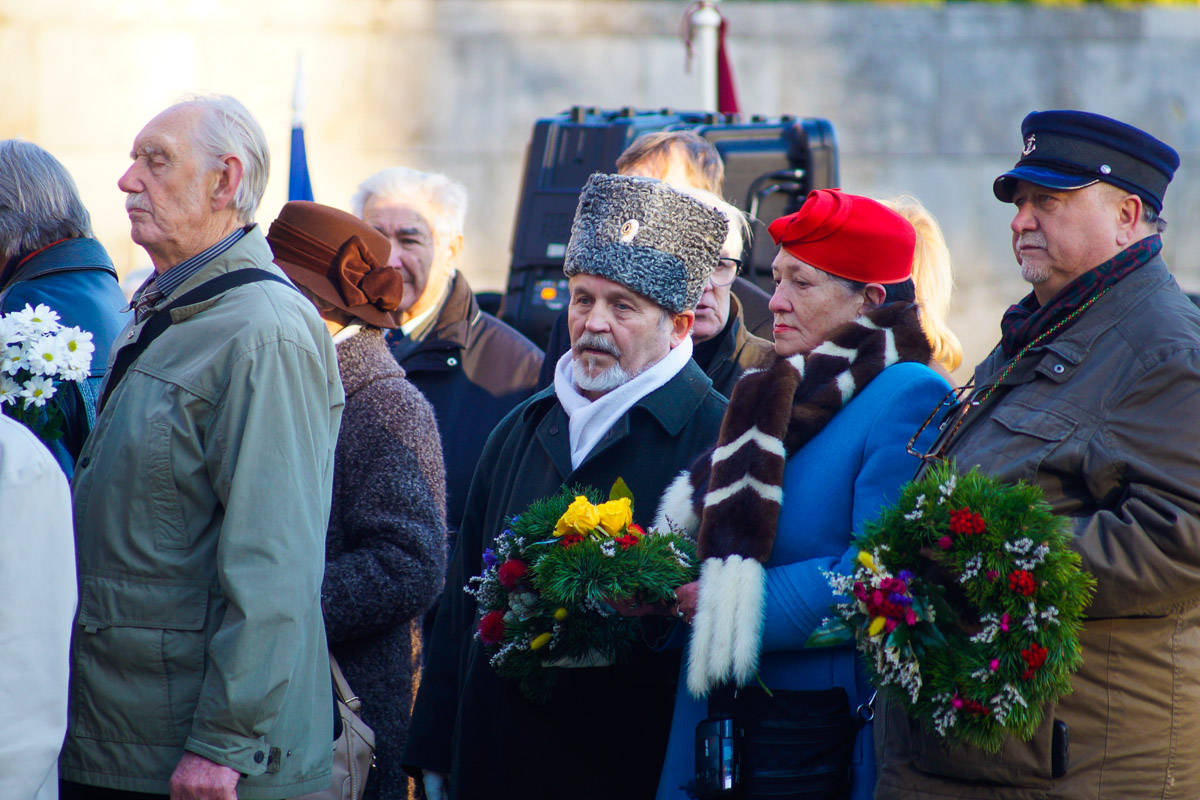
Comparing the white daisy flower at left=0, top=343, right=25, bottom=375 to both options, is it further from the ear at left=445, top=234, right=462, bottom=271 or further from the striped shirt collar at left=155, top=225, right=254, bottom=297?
the ear at left=445, top=234, right=462, bottom=271

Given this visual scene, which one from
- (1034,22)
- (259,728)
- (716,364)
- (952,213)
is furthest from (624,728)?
(1034,22)

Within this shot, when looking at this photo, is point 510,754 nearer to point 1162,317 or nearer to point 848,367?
point 848,367

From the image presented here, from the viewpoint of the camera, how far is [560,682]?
8.77 ft

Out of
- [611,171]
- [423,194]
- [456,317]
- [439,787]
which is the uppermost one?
[611,171]

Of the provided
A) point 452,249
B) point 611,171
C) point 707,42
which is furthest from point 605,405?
point 707,42

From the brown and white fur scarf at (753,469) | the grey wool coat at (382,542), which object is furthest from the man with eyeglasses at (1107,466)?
the grey wool coat at (382,542)

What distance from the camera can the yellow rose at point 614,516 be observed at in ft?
8.36

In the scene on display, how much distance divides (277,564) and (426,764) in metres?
0.84

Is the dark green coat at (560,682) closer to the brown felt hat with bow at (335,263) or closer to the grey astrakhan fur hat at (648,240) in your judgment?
the grey astrakhan fur hat at (648,240)

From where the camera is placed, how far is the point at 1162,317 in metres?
2.36

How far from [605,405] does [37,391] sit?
4.07 feet

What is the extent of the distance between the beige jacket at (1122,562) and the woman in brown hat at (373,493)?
1.35 metres

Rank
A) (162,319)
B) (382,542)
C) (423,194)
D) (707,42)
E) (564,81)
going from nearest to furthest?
(162,319) → (382,542) → (423,194) → (707,42) → (564,81)

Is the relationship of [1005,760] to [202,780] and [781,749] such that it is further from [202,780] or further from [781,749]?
[202,780]
